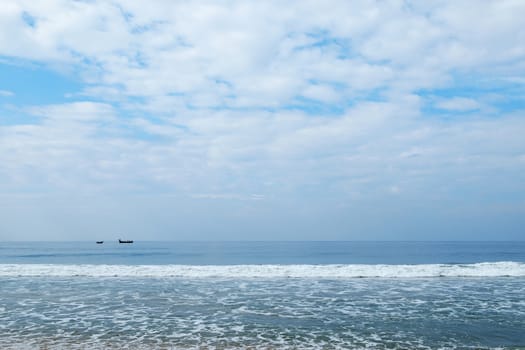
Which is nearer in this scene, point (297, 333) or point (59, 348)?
point (59, 348)

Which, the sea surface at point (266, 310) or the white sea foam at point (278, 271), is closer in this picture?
the sea surface at point (266, 310)

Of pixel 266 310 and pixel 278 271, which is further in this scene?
pixel 278 271

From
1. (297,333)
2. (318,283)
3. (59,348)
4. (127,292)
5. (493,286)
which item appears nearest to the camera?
(59,348)

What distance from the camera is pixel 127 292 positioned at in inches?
875

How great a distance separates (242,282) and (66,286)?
36.0 ft

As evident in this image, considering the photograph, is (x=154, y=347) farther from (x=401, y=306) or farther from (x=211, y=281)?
(x=211, y=281)

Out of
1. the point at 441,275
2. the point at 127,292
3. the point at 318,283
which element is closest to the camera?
the point at 127,292

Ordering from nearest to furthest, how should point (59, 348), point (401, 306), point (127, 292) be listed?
point (59, 348), point (401, 306), point (127, 292)

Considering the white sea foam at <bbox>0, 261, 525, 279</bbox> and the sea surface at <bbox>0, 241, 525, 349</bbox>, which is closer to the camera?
the sea surface at <bbox>0, 241, 525, 349</bbox>

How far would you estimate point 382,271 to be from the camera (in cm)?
3152

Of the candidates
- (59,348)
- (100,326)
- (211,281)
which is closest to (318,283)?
(211,281)

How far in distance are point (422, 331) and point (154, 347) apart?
8466 millimetres

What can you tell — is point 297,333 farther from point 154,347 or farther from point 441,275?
point 441,275

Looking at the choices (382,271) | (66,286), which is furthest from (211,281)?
(382,271)
